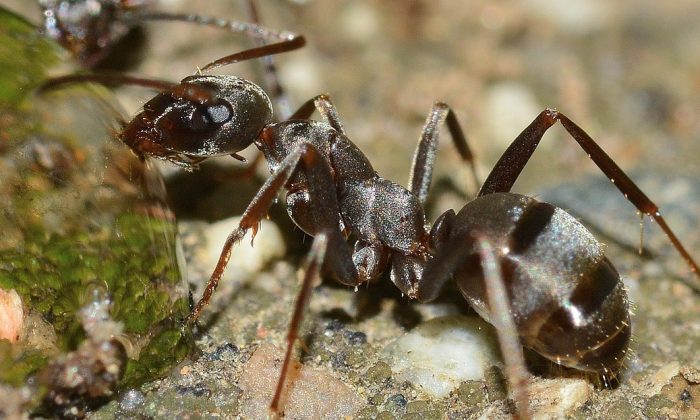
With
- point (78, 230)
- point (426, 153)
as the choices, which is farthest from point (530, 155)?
point (78, 230)

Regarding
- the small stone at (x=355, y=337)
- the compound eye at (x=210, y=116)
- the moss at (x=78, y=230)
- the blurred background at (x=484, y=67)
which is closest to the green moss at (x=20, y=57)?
the moss at (x=78, y=230)

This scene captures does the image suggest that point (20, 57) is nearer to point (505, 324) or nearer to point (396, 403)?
point (396, 403)

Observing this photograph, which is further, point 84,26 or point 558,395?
point 84,26

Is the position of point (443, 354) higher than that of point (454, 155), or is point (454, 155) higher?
point (454, 155)

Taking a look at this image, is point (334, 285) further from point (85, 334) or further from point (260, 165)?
point (85, 334)

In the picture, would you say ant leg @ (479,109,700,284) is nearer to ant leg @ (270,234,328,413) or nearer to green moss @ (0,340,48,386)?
ant leg @ (270,234,328,413)

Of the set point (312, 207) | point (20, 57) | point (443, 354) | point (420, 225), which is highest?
point (20, 57)
